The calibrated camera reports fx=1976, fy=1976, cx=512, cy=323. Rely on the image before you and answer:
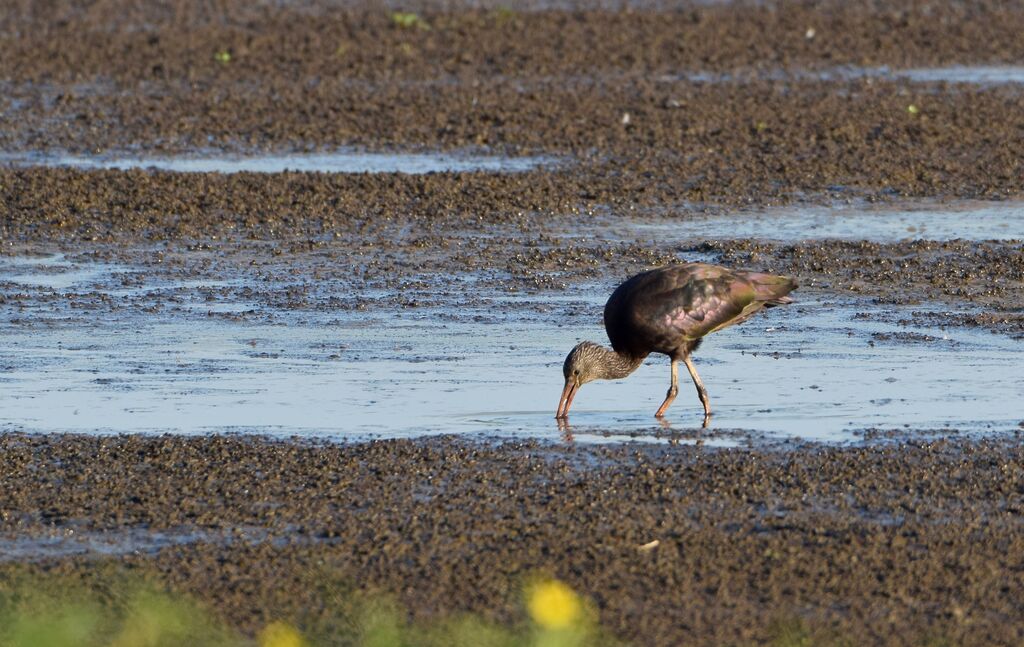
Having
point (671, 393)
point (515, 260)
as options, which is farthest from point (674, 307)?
point (515, 260)

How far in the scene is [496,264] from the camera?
12711 mm

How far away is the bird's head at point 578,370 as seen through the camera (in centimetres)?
943

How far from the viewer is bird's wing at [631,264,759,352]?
377 inches

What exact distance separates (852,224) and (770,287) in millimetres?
4112

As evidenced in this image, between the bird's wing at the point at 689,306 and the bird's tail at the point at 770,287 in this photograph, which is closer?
the bird's wing at the point at 689,306

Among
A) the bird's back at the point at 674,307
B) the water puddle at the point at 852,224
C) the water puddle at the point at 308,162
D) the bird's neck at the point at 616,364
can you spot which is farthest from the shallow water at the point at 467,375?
the water puddle at the point at 308,162

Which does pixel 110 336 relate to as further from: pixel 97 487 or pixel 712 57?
pixel 712 57

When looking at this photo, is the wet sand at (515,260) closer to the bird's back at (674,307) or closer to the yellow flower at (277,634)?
the yellow flower at (277,634)

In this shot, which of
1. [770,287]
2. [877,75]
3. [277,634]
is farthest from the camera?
[877,75]

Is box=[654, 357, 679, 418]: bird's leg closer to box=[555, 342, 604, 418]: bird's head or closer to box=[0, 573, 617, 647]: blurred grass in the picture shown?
Result: box=[555, 342, 604, 418]: bird's head

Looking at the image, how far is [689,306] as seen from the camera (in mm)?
9594

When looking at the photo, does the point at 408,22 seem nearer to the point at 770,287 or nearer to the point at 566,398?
the point at 770,287

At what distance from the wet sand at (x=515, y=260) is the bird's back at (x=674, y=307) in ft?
2.37

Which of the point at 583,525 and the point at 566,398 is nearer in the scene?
the point at 583,525
